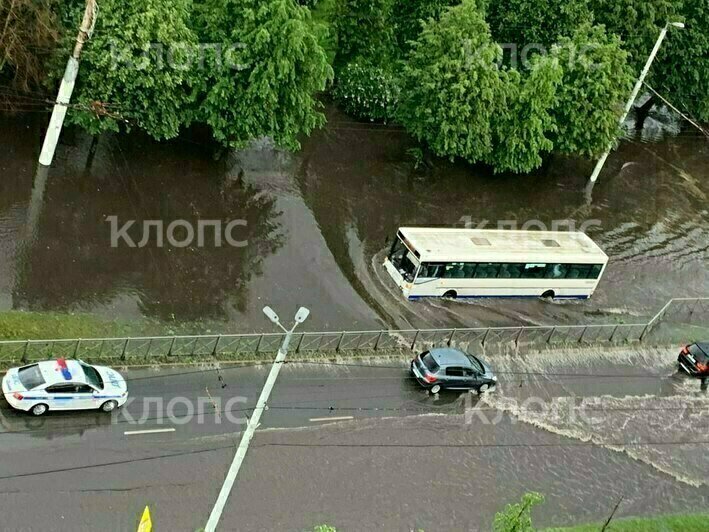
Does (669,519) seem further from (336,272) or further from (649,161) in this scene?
(649,161)

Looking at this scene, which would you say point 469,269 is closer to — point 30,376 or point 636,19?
point 30,376

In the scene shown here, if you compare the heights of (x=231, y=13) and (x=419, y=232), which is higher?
(x=231, y=13)

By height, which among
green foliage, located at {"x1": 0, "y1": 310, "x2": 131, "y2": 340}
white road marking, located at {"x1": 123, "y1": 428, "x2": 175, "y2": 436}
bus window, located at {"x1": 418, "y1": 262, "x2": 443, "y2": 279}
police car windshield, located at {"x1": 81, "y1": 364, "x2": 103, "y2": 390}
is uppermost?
bus window, located at {"x1": 418, "y1": 262, "x2": 443, "y2": 279}

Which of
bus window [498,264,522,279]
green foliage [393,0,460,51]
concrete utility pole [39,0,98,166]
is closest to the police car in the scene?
concrete utility pole [39,0,98,166]

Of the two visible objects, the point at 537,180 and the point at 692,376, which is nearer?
the point at 692,376

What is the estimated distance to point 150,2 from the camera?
3631 centimetres

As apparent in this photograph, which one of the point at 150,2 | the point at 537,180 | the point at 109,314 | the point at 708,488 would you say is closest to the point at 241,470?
the point at 109,314

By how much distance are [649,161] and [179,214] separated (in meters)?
35.4

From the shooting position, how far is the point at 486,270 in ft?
126

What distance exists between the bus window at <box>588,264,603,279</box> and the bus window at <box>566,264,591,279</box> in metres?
0.22

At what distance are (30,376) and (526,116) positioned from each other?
3042 centimetres

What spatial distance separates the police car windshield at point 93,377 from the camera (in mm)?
26016

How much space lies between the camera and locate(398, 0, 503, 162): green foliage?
143ft

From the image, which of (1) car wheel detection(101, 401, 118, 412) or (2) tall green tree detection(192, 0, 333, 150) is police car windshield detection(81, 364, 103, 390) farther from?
(2) tall green tree detection(192, 0, 333, 150)
